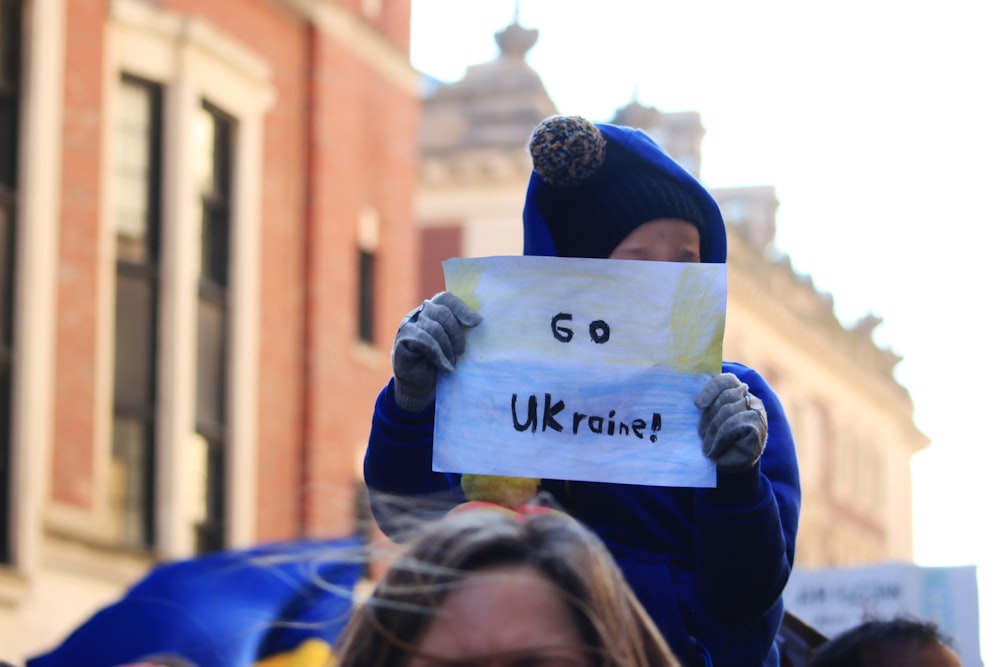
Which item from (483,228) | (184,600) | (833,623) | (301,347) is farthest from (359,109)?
(184,600)

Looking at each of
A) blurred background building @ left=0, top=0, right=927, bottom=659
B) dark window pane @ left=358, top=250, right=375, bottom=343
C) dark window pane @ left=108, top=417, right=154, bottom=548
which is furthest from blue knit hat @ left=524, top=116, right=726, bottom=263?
dark window pane @ left=358, top=250, right=375, bottom=343

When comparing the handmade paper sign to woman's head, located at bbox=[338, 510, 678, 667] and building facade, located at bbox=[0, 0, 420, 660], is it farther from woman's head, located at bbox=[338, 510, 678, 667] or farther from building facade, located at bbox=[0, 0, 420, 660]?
building facade, located at bbox=[0, 0, 420, 660]

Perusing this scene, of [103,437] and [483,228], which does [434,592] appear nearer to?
[103,437]

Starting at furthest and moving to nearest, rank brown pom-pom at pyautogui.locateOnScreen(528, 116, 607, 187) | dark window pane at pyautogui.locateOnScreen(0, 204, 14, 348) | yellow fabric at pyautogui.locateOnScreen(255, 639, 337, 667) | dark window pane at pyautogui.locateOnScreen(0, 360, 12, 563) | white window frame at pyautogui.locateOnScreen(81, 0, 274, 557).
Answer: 1. white window frame at pyautogui.locateOnScreen(81, 0, 274, 557)
2. dark window pane at pyautogui.locateOnScreen(0, 204, 14, 348)
3. dark window pane at pyautogui.locateOnScreen(0, 360, 12, 563)
4. yellow fabric at pyautogui.locateOnScreen(255, 639, 337, 667)
5. brown pom-pom at pyautogui.locateOnScreen(528, 116, 607, 187)

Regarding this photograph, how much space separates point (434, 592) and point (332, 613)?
850 millimetres

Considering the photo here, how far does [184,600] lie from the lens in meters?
4.76

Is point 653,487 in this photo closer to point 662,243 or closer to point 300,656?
point 662,243

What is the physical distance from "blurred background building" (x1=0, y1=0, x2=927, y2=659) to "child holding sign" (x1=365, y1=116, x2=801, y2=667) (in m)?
10.0

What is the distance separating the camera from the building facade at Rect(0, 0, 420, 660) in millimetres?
15555

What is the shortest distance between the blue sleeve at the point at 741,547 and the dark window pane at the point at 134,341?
14.4 m

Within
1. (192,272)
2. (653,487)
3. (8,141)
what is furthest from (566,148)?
(192,272)

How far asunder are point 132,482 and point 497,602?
50.3 ft

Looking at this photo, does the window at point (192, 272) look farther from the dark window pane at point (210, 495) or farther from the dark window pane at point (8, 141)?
the dark window pane at point (8, 141)

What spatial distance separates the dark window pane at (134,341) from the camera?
55.9 ft
